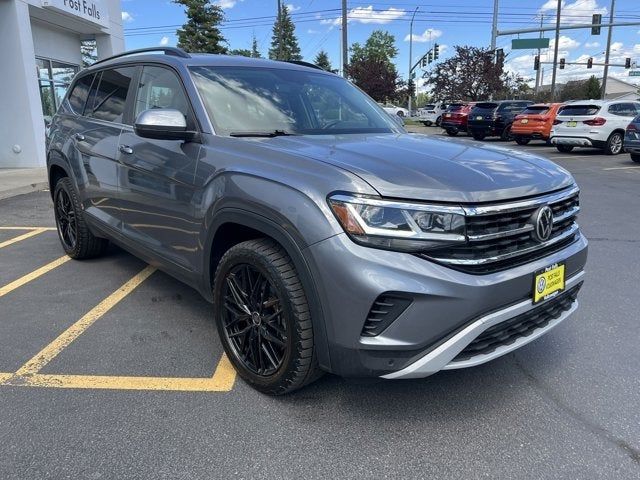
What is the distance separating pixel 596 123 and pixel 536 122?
3312 millimetres

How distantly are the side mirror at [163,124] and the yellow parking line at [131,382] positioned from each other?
144 cm

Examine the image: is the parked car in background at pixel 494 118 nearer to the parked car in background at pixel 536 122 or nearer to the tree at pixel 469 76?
the parked car in background at pixel 536 122

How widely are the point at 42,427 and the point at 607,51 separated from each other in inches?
2185

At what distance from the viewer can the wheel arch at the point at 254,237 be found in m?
2.40

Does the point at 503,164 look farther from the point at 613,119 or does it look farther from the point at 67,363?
the point at 613,119

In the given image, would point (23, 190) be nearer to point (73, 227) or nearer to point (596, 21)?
point (73, 227)

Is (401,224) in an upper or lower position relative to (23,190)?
upper

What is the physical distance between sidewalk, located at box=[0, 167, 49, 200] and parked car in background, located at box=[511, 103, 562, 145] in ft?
52.4

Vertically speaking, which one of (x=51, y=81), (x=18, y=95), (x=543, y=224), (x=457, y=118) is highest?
(x=51, y=81)

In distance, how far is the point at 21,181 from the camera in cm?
1098

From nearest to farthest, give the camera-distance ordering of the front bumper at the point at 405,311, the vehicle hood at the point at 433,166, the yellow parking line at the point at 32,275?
the front bumper at the point at 405,311 < the vehicle hood at the point at 433,166 < the yellow parking line at the point at 32,275

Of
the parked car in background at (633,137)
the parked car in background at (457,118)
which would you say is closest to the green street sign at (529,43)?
the parked car in background at (457,118)

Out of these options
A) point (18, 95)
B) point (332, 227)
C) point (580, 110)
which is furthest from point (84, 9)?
point (332, 227)

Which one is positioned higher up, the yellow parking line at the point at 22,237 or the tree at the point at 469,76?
the tree at the point at 469,76
